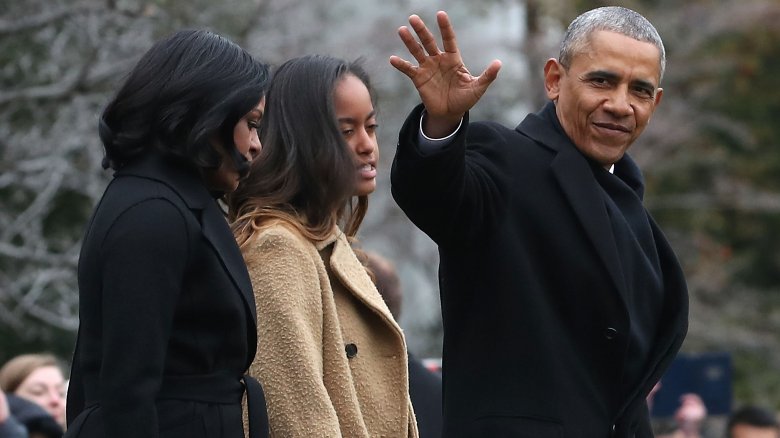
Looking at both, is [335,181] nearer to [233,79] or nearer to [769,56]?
[233,79]

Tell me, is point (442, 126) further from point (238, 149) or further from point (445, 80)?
point (238, 149)

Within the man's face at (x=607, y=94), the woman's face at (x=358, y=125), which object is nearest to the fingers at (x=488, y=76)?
the man's face at (x=607, y=94)

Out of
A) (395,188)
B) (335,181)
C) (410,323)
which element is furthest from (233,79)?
(410,323)

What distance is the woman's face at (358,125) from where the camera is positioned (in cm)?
461

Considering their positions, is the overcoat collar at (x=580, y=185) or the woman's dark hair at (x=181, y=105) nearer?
the woman's dark hair at (x=181, y=105)

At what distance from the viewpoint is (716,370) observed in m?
9.63

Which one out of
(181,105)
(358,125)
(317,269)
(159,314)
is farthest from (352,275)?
(159,314)

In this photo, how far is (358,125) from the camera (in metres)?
4.65

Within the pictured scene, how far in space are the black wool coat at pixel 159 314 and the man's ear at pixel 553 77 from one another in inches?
42.4

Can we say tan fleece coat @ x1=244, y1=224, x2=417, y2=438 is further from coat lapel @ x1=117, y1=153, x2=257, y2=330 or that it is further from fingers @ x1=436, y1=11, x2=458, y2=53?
fingers @ x1=436, y1=11, x2=458, y2=53

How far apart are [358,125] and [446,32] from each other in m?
1.04

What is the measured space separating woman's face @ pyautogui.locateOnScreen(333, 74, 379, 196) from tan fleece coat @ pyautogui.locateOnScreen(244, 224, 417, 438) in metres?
0.20

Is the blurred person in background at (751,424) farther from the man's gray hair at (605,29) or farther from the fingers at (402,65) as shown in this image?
the fingers at (402,65)

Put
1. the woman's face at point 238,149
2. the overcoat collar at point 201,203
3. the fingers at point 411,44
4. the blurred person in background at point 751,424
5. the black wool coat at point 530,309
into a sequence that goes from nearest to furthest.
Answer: the fingers at point 411,44, the overcoat collar at point 201,203, the woman's face at point 238,149, the black wool coat at point 530,309, the blurred person in background at point 751,424
